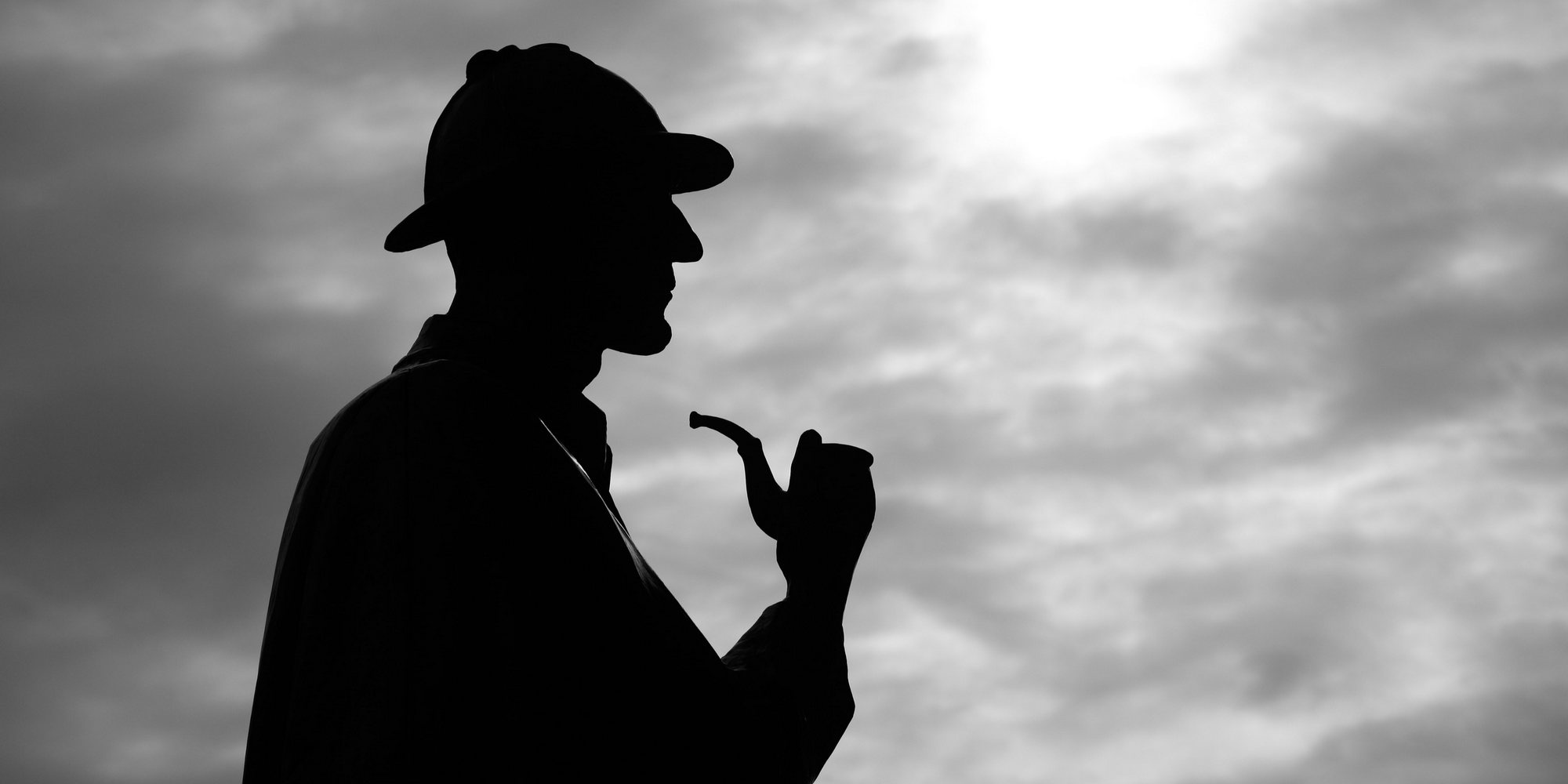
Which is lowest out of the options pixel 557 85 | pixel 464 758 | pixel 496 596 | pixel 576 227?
pixel 464 758

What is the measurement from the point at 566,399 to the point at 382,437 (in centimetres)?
107

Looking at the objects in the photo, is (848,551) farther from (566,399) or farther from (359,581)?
(359,581)

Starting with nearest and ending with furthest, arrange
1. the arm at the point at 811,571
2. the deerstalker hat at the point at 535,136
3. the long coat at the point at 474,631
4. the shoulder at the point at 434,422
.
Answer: the long coat at the point at 474,631 < the shoulder at the point at 434,422 < the arm at the point at 811,571 < the deerstalker hat at the point at 535,136

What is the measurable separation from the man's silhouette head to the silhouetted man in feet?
0.03

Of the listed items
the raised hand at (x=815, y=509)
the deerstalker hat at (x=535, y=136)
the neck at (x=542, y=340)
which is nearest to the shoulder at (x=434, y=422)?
the neck at (x=542, y=340)

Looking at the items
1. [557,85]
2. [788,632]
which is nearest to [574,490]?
[788,632]

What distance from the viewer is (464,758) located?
588 centimetres

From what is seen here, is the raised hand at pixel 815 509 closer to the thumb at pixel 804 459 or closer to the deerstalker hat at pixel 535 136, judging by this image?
the thumb at pixel 804 459

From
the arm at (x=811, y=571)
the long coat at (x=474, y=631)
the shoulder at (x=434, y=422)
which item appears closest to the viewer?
the long coat at (x=474, y=631)

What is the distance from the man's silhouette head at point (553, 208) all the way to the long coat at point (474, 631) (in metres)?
0.53

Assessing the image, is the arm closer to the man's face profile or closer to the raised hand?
the raised hand

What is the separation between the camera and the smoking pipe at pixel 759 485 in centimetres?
756

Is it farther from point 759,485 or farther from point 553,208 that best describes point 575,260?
point 759,485

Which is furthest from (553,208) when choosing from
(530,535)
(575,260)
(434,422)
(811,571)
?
(811,571)
